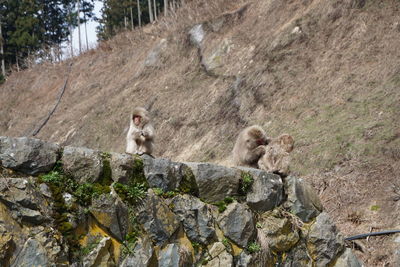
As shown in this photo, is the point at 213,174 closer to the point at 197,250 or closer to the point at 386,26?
the point at 197,250

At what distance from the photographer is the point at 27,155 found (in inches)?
231

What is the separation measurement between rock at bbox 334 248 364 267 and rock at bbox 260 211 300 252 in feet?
2.61

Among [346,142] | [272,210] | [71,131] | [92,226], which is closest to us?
[92,226]

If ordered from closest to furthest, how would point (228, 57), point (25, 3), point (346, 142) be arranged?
point (346, 142) → point (228, 57) → point (25, 3)

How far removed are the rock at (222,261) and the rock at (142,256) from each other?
33.5 inches

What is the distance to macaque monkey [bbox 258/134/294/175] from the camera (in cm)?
861

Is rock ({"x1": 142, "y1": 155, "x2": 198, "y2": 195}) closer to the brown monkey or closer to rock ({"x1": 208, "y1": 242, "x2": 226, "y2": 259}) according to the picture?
rock ({"x1": 208, "y1": 242, "x2": 226, "y2": 259})

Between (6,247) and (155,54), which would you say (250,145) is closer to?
(6,247)

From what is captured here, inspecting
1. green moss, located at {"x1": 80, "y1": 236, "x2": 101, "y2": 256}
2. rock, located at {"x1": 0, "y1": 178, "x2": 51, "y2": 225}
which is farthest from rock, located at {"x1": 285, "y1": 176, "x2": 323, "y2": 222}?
rock, located at {"x1": 0, "y1": 178, "x2": 51, "y2": 225}

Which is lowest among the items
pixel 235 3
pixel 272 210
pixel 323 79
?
pixel 272 210

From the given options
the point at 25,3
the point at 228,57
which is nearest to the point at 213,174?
the point at 228,57

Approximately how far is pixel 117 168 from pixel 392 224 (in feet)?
20.5

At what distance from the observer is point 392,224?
10484 mm

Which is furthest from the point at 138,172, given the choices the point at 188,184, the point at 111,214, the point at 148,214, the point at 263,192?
the point at 263,192
